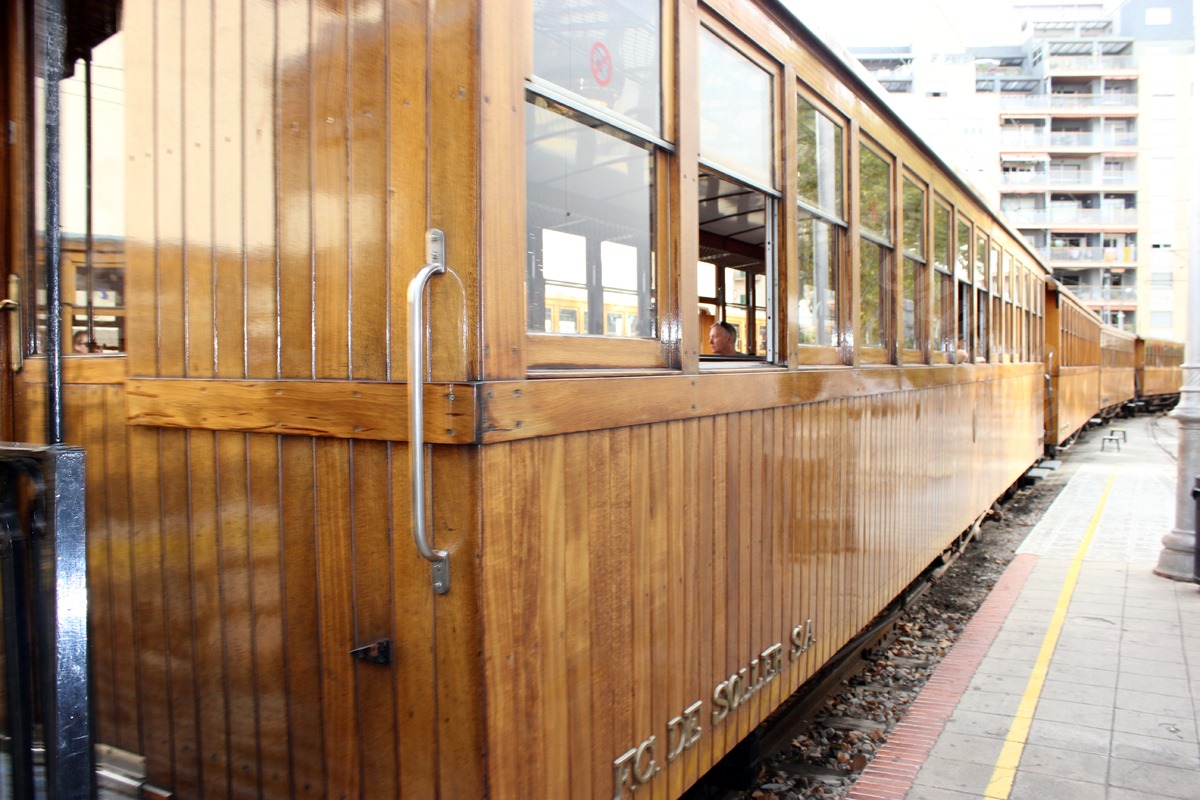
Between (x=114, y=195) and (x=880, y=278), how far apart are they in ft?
12.1

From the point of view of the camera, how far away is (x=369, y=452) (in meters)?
2.03

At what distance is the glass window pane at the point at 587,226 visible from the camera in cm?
213

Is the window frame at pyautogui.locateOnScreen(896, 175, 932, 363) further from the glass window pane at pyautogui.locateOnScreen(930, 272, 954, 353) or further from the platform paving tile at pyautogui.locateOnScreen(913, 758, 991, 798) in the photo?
the platform paving tile at pyautogui.locateOnScreen(913, 758, 991, 798)

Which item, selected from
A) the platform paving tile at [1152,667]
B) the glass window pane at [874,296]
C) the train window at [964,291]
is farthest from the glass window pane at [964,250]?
the platform paving tile at [1152,667]

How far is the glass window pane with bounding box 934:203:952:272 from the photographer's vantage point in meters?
5.96

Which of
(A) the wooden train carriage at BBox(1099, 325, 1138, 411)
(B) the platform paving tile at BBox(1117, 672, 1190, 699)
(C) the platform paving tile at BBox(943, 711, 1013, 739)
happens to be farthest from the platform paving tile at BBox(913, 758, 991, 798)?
(A) the wooden train carriage at BBox(1099, 325, 1138, 411)

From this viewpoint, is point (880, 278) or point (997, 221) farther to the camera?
point (997, 221)

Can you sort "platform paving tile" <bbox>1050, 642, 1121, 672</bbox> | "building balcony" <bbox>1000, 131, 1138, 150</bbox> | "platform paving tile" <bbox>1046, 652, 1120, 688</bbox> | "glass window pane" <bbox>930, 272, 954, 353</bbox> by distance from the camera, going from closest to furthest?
"platform paving tile" <bbox>1046, 652, 1120, 688</bbox> → "platform paving tile" <bbox>1050, 642, 1121, 672</bbox> → "glass window pane" <bbox>930, 272, 954, 353</bbox> → "building balcony" <bbox>1000, 131, 1138, 150</bbox>

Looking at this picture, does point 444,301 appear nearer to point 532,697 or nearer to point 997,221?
point 532,697

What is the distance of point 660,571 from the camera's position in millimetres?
2502

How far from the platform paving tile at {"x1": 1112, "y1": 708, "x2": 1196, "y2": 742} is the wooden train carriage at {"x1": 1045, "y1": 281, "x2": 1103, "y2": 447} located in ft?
32.6

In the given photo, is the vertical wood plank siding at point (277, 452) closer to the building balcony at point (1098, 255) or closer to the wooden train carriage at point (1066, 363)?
the wooden train carriage at point (1066, 363)

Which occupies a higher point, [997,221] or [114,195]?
[997,221]

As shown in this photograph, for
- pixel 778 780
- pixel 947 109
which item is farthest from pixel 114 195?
pixel 947 109
